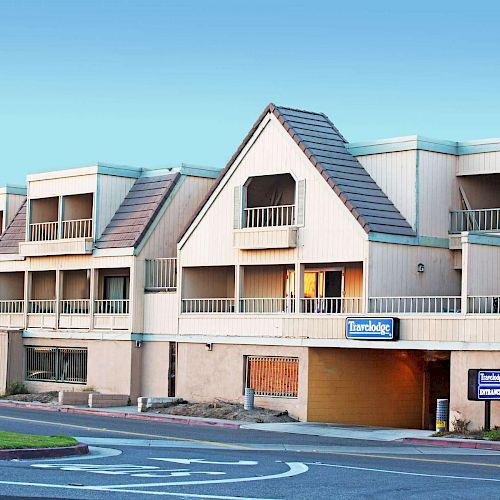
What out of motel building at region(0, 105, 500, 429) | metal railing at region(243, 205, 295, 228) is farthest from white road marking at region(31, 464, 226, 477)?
metal railing at region(243, 205, 295, 228)

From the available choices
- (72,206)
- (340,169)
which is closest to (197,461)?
(340,169)

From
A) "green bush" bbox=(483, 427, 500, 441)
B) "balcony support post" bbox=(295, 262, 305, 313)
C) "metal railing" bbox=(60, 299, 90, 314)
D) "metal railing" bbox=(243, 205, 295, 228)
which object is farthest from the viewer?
"metal railing" bbox=(60, 299, 90, 314)

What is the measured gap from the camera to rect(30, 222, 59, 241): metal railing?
50344 millimetres

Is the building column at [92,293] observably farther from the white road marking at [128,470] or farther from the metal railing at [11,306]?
the white road marking at [128,470]

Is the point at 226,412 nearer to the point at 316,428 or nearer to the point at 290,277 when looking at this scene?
the point at 316,428

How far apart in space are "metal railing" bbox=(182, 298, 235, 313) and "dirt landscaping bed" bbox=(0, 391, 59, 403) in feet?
20.4

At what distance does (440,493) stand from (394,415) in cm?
2198

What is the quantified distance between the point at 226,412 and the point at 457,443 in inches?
407

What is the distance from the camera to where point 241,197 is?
42.8 meters

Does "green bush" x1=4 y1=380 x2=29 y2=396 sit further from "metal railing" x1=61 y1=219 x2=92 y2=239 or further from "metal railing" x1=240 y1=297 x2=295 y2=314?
"metal railing" x1=240 y1=297 x2=295 y2=314

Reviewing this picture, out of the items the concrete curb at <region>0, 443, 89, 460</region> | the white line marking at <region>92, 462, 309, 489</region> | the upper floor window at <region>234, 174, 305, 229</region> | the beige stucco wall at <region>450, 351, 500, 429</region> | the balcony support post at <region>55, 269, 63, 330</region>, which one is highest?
the upper floor window at <region>234, 174, 305, 229</region>

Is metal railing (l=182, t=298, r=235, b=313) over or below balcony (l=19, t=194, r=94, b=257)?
below

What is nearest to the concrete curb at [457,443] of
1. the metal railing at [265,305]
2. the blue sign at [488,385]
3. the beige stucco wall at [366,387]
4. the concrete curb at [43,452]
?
the blue sign at [488,385]

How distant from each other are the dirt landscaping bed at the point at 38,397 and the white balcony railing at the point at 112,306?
3685mm
